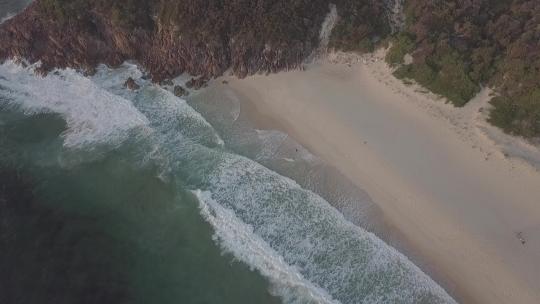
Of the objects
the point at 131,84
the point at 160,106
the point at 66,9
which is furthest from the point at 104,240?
the point at 66,9

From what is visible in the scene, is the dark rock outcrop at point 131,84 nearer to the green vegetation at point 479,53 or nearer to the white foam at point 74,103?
the white foam at point 74,103

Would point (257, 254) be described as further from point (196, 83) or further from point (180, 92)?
point (196, 83)

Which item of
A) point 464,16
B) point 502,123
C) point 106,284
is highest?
point 464,16

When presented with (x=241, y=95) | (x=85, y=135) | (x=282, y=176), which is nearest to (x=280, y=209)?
(x=282, y=176)

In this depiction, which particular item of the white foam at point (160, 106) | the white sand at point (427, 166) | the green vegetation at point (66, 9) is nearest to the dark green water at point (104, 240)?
the white foam at point (160, 106)

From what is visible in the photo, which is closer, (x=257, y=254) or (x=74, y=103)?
(x=257, y=254)

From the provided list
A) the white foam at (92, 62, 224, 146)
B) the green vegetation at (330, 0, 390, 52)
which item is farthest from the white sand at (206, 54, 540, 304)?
the white foam at (92, 62, 224, 146)

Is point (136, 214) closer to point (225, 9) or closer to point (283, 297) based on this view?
point (283, 297)

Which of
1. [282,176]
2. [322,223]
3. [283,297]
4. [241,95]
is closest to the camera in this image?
[283,297]

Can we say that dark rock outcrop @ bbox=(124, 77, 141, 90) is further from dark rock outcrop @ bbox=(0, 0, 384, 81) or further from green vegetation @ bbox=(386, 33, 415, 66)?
green vegetation @ bbox=(386, 33, 415, 66)
